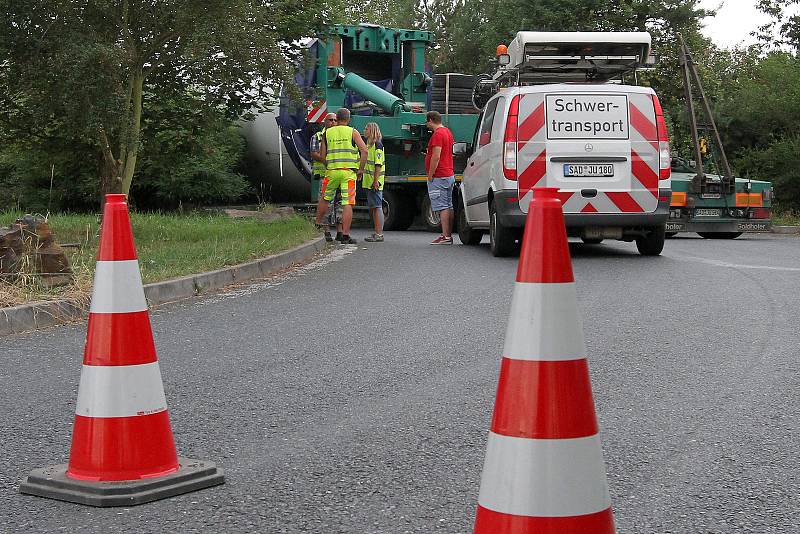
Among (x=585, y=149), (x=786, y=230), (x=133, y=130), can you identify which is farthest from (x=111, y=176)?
(x=786, y=230)

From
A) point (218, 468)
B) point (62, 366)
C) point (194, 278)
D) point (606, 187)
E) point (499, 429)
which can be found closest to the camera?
point (499, 429)

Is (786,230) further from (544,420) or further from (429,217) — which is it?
(544,420)

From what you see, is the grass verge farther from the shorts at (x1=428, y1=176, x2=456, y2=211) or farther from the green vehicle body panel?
the green vehicle body panel

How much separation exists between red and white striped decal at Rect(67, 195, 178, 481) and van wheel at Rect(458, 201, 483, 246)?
483 inches

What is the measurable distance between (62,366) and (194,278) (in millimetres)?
3623

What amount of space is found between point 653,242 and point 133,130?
20.4ft

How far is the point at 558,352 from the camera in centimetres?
297

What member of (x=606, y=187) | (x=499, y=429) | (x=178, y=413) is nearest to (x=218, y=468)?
(x=178, y=413)

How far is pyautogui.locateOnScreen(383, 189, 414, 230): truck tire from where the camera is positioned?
2111 centimetres

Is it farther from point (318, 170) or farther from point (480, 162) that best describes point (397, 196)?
point (480, 162)

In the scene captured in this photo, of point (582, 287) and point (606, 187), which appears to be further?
point (606, 187)

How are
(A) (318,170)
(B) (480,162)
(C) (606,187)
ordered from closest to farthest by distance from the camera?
(C) (606,187) < (B) (480,162) < (A) (318,170)

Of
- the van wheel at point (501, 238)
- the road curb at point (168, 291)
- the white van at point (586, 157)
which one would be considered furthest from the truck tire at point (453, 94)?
the road curb at point (168, 291)

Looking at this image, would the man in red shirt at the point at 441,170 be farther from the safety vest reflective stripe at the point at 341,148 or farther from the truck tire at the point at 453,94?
the truck tire at the point at 453,94
